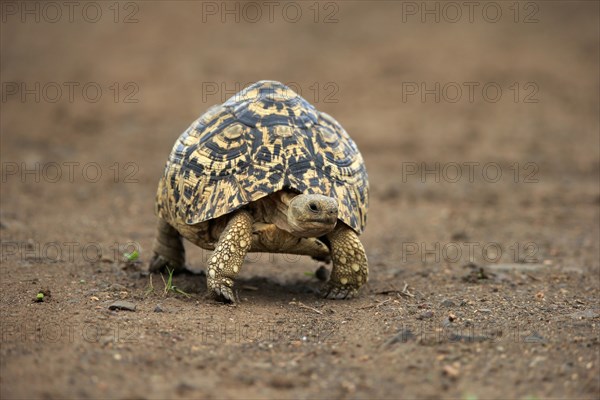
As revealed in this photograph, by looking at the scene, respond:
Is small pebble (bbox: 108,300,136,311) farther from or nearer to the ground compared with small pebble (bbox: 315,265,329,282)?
farther from the ground

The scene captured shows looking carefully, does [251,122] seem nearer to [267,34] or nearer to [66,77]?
[66,77]

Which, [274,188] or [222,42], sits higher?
[222,42]

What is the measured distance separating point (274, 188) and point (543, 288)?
2.92 metres

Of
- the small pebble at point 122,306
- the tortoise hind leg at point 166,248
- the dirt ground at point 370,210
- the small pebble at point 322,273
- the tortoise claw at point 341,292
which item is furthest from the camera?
the small pebble at point 322,273

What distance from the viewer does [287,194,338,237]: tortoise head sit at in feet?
19.0

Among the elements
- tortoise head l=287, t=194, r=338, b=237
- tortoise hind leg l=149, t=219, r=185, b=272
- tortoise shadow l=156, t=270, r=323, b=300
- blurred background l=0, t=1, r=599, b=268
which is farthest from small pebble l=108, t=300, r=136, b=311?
blurred background l=0, t=1, r=599, b=268

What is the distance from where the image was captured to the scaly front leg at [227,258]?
613 cm

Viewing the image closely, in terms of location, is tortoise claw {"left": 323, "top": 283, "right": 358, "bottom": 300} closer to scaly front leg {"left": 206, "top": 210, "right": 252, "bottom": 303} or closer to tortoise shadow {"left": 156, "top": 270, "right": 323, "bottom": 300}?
tortoise shadow {"left": 156, "top": 270, "right": 323, "bottom": 300}

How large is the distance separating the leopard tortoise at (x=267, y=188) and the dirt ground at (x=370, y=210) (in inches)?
18.0

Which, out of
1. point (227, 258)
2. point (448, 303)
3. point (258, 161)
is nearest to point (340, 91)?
point (258, 161)

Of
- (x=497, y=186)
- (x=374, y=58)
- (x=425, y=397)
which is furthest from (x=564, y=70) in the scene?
(x=425, y=397)

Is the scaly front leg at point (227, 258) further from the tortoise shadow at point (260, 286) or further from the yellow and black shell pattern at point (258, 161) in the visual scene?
the tortoise shadow at point (260, 286)

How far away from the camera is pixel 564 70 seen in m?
19.6

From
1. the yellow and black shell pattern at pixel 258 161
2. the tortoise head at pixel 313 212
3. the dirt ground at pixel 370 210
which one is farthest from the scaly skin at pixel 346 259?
the tortoise head at pixel 313 212
